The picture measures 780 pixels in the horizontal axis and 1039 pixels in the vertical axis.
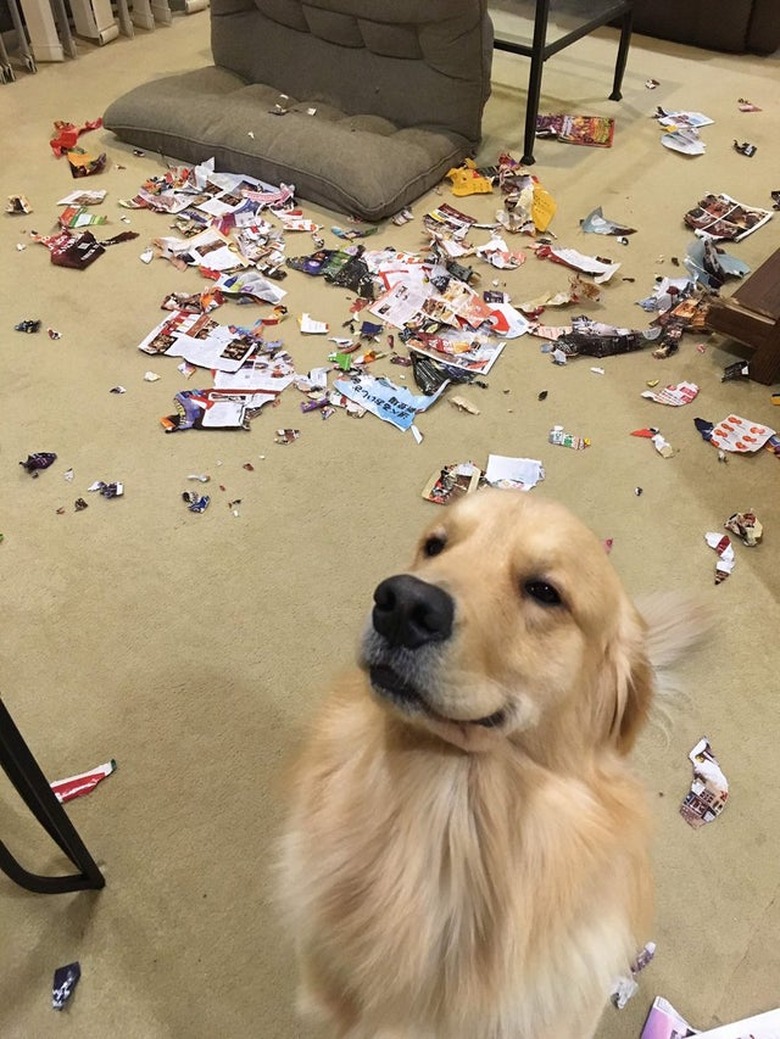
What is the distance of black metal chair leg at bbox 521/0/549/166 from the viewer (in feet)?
9.50

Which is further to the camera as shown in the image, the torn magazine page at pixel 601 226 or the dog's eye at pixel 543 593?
the torn magazine page at pixel 601 226

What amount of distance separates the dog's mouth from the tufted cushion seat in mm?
2270

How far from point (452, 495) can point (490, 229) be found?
50.7 inches

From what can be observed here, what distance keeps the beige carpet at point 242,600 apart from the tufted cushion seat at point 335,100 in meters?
0.23

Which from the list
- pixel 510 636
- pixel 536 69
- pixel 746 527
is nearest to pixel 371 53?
pixel 536 69

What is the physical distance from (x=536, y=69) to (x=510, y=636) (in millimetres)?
2743

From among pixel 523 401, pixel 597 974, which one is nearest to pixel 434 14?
pixel 523 401

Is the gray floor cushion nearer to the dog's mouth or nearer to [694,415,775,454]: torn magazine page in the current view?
[694,415,775,454]: torn magazine page

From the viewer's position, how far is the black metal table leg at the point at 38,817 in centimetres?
106

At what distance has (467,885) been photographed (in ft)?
2.97

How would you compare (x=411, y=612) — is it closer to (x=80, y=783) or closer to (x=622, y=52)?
(x=80, y=783)

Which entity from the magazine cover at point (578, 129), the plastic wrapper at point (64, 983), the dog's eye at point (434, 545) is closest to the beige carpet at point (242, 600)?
the plastic wrapper at point (64, 983)

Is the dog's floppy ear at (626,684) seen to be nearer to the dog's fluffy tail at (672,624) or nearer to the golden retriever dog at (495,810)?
the golden retriever dog at (495,810)

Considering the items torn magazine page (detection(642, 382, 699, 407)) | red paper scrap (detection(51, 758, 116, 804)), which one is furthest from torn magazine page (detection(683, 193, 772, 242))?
red paper scrap (detection(51, 758, 116, 804))
